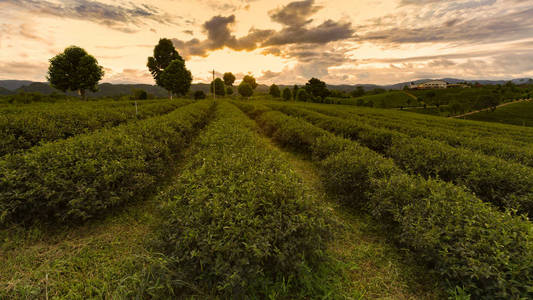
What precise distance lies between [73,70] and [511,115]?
96.0 metres

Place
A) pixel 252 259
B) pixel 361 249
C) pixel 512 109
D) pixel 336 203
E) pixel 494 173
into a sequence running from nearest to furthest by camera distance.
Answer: pixel 252 259 < pixel 361 249 < pixel 494 173 < pixel 336 203 < pixel 512 109

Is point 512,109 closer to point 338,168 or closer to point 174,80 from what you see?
point 338,168

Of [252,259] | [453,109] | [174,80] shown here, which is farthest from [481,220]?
[453,109]

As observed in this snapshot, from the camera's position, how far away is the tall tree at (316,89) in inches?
3044

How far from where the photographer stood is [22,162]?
392 centimetres

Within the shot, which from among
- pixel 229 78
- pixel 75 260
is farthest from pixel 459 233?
pixel 229 78

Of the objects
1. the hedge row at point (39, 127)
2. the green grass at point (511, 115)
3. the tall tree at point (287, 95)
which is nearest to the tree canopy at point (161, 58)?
the hedge row at point (39, 127)

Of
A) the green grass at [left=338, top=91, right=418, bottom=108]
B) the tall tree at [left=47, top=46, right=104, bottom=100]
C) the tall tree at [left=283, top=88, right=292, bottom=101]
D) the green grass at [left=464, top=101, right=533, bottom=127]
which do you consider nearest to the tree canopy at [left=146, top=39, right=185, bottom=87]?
the tall tree at [left=47, top=46, right=104, bottom=100]

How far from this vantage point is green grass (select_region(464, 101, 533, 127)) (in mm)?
45969

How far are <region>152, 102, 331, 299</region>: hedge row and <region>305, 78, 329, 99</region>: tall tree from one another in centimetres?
7990

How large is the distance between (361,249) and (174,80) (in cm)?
4589

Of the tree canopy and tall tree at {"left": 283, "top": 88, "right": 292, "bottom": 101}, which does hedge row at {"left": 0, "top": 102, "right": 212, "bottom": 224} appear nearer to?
the tree canopy

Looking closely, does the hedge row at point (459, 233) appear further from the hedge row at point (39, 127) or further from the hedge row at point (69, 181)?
the hedge row at point (39, 127)

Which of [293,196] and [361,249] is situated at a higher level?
[293,196]
